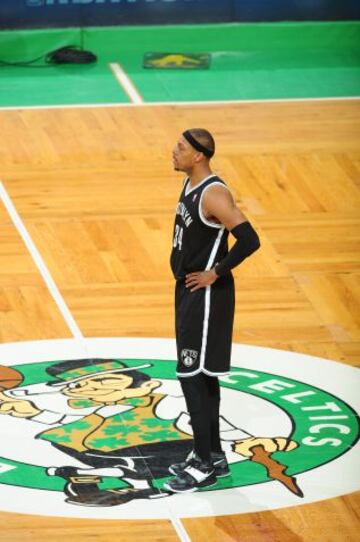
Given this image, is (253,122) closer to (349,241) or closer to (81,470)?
(349,241)

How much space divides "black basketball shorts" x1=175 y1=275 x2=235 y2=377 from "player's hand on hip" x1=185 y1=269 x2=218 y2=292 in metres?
0.03

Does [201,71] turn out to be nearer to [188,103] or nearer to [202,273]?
[188,103]

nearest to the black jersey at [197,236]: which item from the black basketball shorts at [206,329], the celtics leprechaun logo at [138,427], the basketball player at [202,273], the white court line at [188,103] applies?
the basketball player at [202,273]

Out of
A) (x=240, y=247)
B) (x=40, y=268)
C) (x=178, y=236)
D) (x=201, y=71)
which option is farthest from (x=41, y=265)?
(x=201, y=71)

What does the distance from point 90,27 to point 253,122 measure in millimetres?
3237

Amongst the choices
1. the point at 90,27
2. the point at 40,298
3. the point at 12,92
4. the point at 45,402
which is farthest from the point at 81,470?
the point at 90,27

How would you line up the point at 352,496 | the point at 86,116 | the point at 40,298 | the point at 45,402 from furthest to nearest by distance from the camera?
the point at 86,116 → the point at 40,298 → the point at 45,402 → the point at 352,496

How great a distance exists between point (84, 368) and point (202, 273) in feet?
6.17

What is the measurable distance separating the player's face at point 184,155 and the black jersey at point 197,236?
120 mm

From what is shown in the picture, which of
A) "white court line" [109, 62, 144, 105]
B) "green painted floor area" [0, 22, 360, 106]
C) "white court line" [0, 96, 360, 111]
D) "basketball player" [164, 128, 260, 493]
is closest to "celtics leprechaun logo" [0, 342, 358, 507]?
"basketball player" [164, 128, 260, 493]

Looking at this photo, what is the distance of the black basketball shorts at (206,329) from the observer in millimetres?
6895

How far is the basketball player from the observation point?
6809 mm

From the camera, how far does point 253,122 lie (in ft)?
45.1

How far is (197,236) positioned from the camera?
689 centimetres
